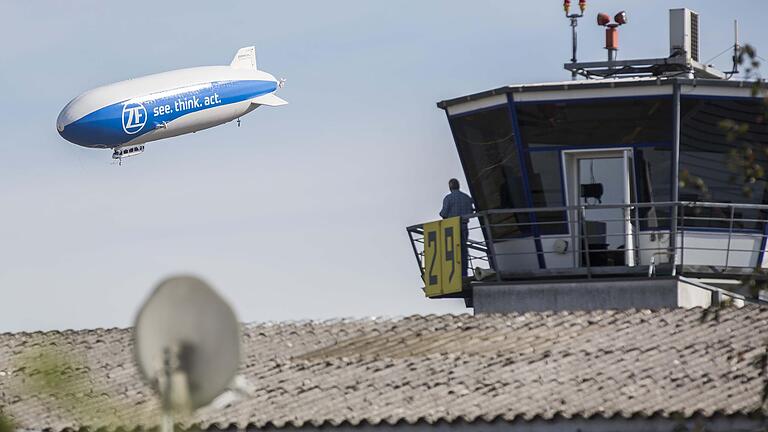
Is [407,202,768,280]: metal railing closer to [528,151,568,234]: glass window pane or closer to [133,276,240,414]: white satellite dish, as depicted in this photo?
[528,151,568,234]: glass window pane

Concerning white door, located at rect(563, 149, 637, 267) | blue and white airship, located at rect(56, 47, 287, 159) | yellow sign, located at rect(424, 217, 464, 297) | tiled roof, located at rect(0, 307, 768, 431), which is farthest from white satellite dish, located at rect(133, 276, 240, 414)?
blue and white airship, located at rect(56, 47, 287, 159)

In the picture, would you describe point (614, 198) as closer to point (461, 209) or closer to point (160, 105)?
point (461, 209)

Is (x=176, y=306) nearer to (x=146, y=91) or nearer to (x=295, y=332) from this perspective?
(x=295, y=332)

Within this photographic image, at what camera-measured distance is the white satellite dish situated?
7.42 meters

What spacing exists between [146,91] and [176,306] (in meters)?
64.4

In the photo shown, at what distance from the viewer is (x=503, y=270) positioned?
30422 millimetres

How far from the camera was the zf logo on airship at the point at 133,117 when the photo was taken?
69188mm

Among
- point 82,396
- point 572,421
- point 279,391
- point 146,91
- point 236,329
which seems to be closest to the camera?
point 82,396

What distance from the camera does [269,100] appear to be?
79.2 m

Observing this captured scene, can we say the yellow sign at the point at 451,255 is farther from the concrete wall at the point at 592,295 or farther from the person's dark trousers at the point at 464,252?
the concrete wall at the point at 592,295

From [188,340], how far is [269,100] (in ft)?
236

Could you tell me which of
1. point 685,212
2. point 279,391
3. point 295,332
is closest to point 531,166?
point 685,212

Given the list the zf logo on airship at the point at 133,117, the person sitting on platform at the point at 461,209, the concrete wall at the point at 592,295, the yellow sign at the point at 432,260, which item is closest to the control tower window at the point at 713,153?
the concrete wall at the point at 592,295

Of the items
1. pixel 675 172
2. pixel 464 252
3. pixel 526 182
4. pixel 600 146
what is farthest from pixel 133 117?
pixel 675 172
